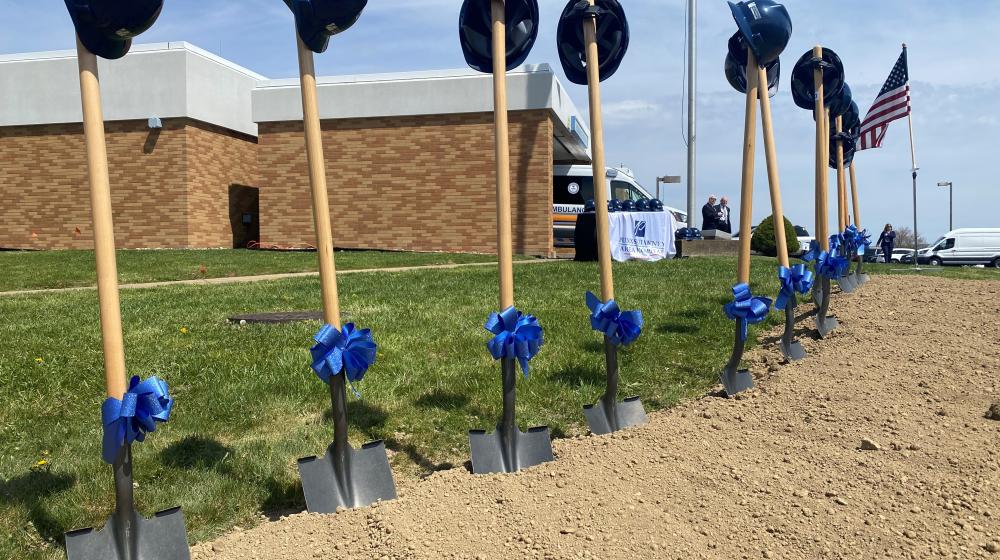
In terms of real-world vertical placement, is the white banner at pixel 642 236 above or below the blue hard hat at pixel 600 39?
below

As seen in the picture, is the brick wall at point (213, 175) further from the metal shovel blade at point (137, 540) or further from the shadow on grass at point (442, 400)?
the metal shovel blade at point (137, 540)

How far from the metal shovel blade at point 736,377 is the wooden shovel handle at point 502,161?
1.63 meters

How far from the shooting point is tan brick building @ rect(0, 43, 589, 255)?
64.4 ft

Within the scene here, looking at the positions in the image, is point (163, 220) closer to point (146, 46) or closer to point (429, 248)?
point (146, 46)

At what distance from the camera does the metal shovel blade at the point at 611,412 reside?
393 centimetres

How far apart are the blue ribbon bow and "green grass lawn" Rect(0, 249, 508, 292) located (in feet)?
30.1

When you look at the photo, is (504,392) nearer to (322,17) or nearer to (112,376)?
(112,376)

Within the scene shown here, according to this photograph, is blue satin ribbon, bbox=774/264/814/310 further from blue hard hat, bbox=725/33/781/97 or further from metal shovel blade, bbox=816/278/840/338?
blue hard hat, bbox=725/33/781/97

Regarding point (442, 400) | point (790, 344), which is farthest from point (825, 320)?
point (442, 400)

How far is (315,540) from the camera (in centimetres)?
280

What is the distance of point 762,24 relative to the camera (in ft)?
15.2

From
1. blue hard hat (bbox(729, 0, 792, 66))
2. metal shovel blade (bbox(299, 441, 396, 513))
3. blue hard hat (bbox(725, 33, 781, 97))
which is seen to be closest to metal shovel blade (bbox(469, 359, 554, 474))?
metal shovel blade (bbox(299, 441, 396, 513))

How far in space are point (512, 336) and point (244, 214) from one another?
20.7m

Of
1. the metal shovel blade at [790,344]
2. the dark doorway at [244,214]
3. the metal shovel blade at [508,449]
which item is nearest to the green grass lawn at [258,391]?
the metal shovel blade at [508,449]
